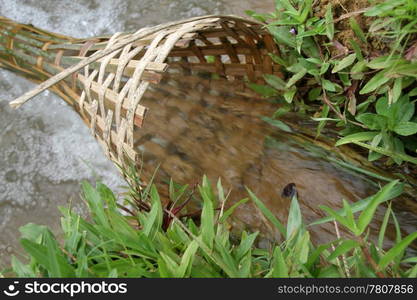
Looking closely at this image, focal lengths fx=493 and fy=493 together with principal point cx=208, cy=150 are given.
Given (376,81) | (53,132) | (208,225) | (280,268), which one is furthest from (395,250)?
(53,132)

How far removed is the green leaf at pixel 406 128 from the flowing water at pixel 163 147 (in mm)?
290

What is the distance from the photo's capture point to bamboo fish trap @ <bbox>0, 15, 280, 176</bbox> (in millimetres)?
1418

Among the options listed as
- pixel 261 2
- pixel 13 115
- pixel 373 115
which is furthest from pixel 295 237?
pixel 13 115

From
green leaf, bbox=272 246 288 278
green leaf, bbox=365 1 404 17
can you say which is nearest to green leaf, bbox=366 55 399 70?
green leaf, bbox=365 1 404 17

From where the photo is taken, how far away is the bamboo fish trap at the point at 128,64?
142 cm

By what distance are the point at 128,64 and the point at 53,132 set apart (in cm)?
119

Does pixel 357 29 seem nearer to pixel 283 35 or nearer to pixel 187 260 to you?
pixel 283 35

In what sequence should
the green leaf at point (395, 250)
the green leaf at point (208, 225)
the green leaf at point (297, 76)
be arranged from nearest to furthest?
the green leaf at point (395, 250) → the green leaf at point (208, 225) → the green leaf at point (297, 76)

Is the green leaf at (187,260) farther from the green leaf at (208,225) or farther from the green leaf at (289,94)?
the green leaf at (289,94)

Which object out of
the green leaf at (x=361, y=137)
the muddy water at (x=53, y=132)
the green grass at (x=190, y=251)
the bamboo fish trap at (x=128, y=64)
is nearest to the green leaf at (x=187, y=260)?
the green grass at (x=190, y=251)

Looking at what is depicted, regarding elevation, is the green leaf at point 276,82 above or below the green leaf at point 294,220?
above

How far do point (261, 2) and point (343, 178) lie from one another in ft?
4.02

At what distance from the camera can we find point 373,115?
1.47m

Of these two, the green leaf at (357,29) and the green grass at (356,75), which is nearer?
the green grass at (356,75)
